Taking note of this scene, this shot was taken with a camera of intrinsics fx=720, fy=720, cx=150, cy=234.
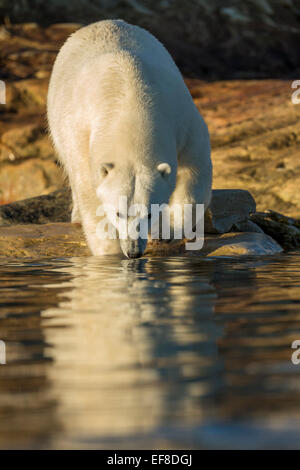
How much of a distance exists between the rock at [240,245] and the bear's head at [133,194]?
1.25m

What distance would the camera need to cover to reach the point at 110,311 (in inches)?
147

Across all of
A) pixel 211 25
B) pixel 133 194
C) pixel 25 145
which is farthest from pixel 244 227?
pixel 211 25

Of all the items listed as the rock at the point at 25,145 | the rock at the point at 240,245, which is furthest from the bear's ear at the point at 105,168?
the rock at the point at 25,145

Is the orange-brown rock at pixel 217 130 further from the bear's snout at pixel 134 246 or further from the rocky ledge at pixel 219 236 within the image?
the bear's snout at pixel 134 246

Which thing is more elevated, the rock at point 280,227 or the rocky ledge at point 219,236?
the rocky ledge at point 219,236

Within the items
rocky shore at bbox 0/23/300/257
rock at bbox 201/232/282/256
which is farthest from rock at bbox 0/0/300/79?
rock at bbox 201/232/282/256

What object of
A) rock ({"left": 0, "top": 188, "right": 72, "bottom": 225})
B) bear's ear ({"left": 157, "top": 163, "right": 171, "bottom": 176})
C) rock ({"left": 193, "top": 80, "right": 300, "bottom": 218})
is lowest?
rock ({"left": 0, "top": 188, "right": 72, "bottom": 225})

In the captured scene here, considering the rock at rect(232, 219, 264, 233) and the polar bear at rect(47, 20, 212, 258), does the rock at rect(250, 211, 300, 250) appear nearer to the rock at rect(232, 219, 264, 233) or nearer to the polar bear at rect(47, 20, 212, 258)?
the rock at rect(232, 219, 264, 233)

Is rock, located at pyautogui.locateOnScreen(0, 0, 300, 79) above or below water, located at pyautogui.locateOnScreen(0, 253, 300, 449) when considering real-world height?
below

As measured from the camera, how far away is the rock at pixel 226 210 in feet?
25.2

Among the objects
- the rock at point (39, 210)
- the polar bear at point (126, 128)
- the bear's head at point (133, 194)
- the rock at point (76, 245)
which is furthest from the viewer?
the rock at point (39, 210)

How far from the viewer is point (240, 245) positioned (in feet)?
22.2

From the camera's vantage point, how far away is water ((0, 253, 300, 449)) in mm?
1824

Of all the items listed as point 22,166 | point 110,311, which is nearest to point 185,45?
point 22,166
